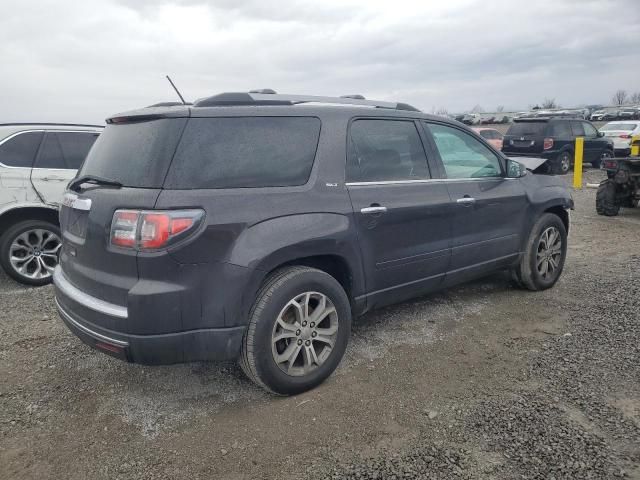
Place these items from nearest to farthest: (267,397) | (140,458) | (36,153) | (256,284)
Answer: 1. (140,458)
2. (256,284)
3. (267,397)
4. (36,153)

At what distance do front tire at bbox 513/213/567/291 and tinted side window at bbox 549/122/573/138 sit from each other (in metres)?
11.2

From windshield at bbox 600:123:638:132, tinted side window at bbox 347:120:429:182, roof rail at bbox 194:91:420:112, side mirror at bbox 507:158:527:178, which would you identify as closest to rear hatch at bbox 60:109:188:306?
roof rail at bbox 194:91:420:112

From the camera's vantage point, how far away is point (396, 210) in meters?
3.59

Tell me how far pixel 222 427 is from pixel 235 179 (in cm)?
140

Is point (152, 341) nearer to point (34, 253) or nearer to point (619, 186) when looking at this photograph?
point (34, 253)

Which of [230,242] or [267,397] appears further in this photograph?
[267,397]

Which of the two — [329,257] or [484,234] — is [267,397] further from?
[484,234]

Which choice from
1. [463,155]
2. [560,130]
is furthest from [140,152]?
[560,130]

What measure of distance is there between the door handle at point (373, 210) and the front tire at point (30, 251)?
3.66m

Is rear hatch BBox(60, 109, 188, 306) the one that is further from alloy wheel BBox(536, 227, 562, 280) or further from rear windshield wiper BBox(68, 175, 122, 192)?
alloy wheel BBox(536, 227, 562, 280)

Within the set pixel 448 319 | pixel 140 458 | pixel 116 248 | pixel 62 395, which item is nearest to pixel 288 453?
pixel 140 458

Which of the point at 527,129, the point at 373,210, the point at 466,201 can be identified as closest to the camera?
the point at 373,210

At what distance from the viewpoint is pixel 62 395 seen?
129 inches

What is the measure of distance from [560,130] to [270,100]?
14298 millimetres
